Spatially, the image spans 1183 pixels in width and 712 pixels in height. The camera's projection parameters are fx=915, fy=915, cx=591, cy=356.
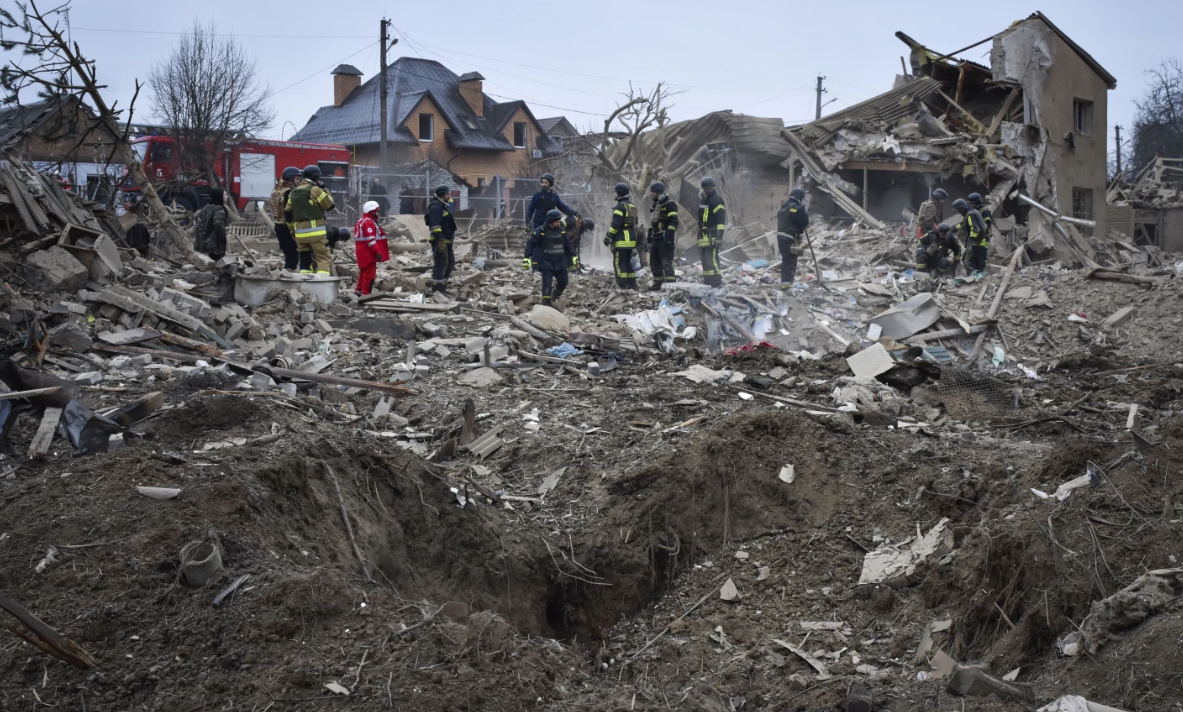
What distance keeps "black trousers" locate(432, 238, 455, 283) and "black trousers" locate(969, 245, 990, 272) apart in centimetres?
851

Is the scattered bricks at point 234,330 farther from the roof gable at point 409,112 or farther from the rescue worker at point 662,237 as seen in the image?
the roof gable at point 409,112

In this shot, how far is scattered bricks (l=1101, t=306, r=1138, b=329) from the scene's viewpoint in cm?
1202

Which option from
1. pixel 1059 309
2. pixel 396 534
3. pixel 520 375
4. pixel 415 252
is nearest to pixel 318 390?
pixel 520 375

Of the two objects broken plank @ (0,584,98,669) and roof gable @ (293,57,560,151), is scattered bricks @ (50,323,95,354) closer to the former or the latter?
broken plank @ (0,584,98,669)

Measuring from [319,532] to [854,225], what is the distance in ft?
59.2

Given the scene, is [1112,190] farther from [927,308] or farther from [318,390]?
[318,390]

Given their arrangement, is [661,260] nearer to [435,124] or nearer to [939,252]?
[939,252]

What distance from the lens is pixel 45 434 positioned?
5.07 m

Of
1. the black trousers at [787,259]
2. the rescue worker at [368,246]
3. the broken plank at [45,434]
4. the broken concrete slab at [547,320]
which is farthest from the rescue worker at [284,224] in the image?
the broken plank at [45,434]

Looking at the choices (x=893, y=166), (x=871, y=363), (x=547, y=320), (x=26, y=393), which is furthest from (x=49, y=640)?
(x=893, y=166)

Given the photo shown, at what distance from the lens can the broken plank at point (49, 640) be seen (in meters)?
3.06

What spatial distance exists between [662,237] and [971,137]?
1089 centimetres

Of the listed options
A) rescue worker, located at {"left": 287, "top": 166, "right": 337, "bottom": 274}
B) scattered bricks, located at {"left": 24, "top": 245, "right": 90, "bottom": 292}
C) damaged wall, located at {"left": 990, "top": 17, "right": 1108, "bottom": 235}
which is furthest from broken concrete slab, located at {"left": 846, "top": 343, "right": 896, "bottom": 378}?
damaged wall, located at {"left": 990, "top": 17, "right": 1108, "bottom": 235}

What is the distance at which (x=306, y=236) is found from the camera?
39.7ft
